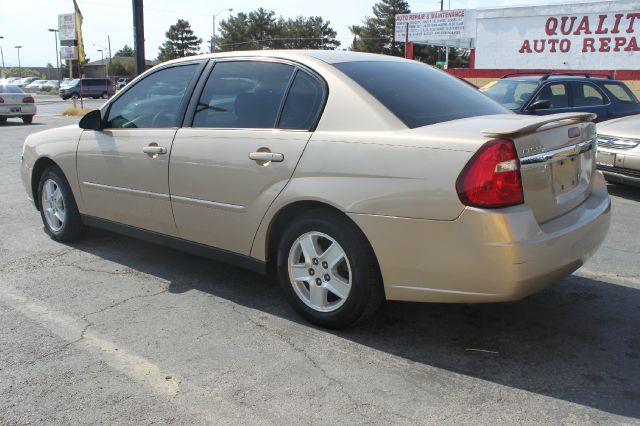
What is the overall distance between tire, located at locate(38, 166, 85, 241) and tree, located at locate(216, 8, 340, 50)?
280 ft

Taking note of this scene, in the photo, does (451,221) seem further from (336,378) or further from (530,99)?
(530,99)

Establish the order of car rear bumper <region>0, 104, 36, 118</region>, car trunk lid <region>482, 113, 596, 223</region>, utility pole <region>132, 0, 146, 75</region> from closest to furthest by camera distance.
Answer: car trunk lid <region>482, 113, 596, 223</region>, utility pole <region>132, 0, 146, 75</region>, car rear bumper <region>0, 104, 36, 118</region>

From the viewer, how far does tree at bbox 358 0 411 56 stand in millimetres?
81562

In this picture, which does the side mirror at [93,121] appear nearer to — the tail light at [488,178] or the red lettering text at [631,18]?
the tail light at [488,178]

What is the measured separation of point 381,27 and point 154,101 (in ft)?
269

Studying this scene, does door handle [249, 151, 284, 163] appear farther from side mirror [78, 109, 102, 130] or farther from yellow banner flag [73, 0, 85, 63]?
yellow banner flag [73, 0, 85, 63]

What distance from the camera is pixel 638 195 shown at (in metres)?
7.86

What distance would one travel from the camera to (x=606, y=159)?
7461mm

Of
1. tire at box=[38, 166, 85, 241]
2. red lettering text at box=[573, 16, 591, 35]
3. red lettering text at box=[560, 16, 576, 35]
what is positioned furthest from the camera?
red lettering text at box=[560, 16, 576, 35]

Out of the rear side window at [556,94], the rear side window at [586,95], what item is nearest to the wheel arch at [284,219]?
the rear side window at [556,94]

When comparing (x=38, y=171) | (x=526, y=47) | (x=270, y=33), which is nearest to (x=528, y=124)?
(x=38, y=171)

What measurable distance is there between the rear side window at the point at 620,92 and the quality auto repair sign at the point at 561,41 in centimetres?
1938

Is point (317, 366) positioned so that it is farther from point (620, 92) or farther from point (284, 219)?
point (620, 92)

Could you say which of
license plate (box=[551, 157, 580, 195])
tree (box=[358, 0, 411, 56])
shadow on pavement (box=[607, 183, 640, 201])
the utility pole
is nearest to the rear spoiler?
license plate (box=[551, 157, 580, 195])
